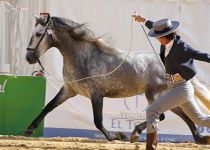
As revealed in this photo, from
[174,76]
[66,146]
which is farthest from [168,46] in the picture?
[66,146]

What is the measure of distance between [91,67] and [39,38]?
1.02m

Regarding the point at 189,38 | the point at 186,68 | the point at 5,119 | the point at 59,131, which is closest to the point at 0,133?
the point at 5,119

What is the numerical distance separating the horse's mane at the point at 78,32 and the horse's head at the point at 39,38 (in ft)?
0.45

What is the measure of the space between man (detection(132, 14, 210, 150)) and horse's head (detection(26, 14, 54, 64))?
3.29 meters

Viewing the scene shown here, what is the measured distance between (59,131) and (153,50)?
2.53 m

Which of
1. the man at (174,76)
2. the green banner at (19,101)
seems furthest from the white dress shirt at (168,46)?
the green banner at (19,101)

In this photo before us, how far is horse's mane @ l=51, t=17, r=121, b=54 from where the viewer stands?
35.1ft

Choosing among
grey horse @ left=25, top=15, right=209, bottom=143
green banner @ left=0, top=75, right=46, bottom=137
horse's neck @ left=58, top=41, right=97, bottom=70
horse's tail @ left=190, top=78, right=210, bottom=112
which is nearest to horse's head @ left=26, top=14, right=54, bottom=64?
grey horse @ left=25, top=15, right=209, bottom=143

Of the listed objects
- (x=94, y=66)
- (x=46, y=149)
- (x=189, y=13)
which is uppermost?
(x=189, y=13)

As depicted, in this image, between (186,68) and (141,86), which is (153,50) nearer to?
(141,86)

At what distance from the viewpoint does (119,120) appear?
490 inches

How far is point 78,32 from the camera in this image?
10.7 meters

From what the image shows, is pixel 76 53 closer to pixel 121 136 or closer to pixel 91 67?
pixel 91 67

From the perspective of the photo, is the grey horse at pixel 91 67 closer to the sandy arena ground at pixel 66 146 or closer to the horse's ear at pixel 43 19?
the horse's ear at pixel 43 19
